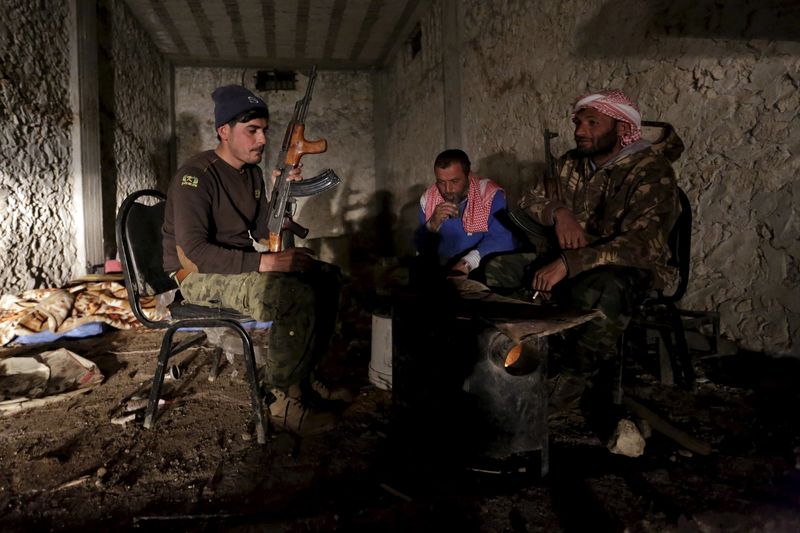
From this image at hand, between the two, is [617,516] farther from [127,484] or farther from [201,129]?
[201,129]

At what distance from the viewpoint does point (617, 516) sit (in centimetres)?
137

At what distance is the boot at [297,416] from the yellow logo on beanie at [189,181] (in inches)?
39.8

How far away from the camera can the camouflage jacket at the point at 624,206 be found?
6.31 feet

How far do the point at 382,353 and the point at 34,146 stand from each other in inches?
157

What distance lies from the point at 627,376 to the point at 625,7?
2.24m

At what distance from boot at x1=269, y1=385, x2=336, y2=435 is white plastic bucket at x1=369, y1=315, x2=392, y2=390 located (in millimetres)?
469

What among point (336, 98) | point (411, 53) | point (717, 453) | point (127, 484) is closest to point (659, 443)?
point (717, 453)

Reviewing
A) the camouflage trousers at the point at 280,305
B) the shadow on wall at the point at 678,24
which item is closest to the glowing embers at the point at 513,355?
the camouflage trousers at the point at 280,305

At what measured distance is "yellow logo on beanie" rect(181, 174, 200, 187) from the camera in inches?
77.4

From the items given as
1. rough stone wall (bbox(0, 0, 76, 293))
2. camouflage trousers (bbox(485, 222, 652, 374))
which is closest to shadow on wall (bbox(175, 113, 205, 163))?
rough stone wall (bbox(0, 0, 76, 293))

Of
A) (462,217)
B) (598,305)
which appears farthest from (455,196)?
(598,305)

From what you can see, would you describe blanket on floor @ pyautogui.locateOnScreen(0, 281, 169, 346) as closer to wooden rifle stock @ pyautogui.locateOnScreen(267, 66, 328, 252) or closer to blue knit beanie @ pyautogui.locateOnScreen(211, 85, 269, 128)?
wooden rifle stock @ pyautogui.locateOnScreen(267, 66, 328, 252)

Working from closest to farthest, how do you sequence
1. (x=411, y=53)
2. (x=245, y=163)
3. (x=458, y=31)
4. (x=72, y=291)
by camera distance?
(x=245, y=163)
(x=72, y=291)
(x=458, y=31)
(x=411, y=53)

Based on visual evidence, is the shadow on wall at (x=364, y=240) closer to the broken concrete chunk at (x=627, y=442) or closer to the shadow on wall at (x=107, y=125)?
the shadow on wall at (x=107, y=125)
